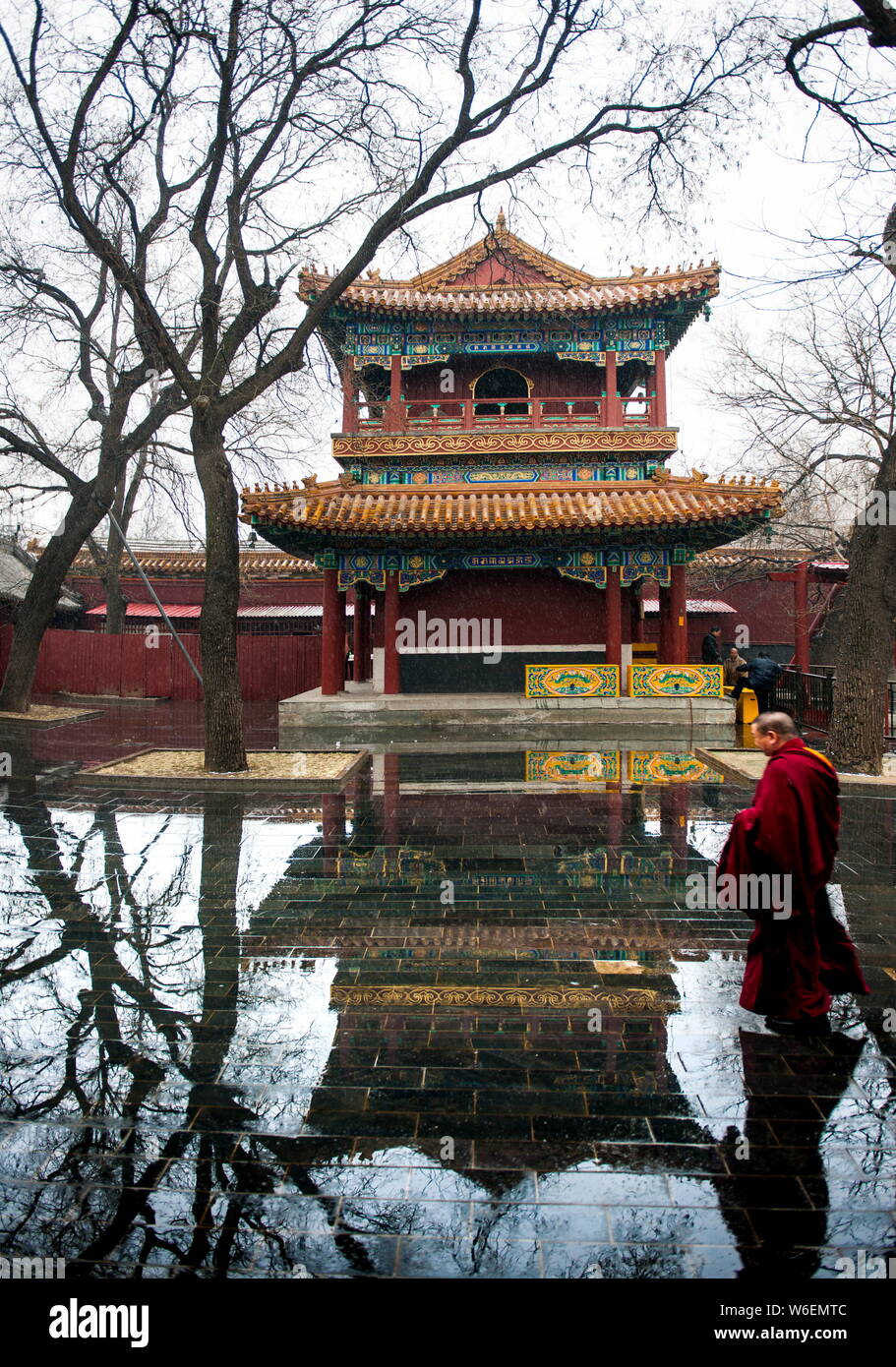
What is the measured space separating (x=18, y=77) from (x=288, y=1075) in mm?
11921

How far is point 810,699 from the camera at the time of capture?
15.7 metres

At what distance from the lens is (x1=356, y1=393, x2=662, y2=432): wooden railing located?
17.0 m

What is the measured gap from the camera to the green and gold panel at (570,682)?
16.1m

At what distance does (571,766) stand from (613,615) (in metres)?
5.18

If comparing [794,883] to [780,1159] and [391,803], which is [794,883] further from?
[391,803]

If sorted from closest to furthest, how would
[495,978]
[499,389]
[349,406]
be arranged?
[495,978]
[349,406]
[499,389]

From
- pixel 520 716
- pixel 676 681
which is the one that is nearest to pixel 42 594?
pixel 520 716

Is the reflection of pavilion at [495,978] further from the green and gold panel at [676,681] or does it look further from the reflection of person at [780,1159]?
the green and gold panel at [676,681]

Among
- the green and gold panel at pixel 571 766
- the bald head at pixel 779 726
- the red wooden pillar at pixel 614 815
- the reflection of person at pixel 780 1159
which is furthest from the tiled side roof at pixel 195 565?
the reflection of person at pixel 780 1159

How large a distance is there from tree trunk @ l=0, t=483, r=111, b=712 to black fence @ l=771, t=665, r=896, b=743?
13609mm

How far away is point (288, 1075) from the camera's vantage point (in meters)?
3.78
